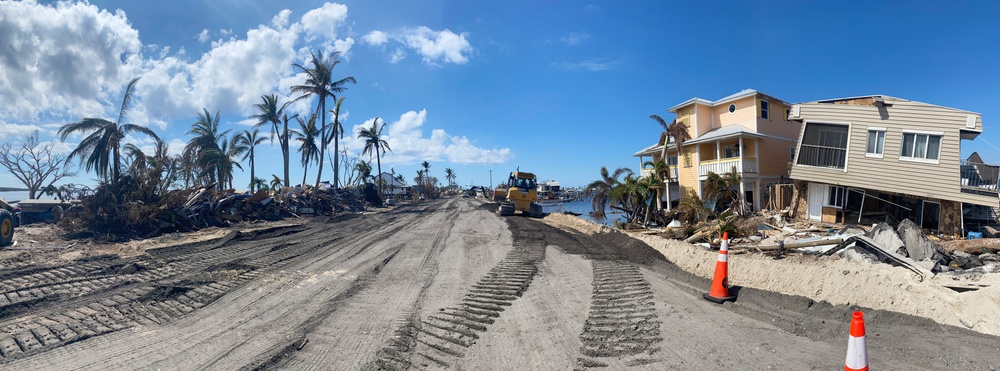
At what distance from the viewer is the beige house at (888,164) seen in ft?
45.1

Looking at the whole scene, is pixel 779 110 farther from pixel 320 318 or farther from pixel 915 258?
pixel 320 318

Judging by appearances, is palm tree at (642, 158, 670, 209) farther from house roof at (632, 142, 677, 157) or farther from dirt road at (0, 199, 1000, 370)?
dirt road at (0, 199, 1000, 370)

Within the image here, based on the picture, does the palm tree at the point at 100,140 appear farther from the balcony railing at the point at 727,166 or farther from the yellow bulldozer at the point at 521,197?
the balcony railing at the point at 727,166

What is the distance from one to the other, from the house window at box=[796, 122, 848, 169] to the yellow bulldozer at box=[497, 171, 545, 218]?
1366 centimetres

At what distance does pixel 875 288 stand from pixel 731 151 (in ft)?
66.0

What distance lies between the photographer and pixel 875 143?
50.9 feet

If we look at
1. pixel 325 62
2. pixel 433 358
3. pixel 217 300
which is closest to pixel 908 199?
pixel 433 358

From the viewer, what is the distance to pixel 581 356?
422 cm

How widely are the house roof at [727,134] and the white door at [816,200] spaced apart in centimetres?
469

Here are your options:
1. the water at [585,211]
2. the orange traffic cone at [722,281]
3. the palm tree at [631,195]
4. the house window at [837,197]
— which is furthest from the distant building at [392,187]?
the orange traffic cone at [722,281]

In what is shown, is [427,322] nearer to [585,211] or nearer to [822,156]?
[822,156]

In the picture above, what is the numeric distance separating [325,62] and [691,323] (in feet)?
125

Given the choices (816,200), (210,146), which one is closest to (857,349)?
(816,200)

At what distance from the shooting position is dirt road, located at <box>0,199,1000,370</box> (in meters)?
4.13
